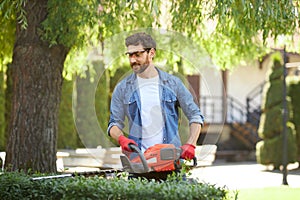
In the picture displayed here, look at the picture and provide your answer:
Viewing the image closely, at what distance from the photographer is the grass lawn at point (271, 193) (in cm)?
1159

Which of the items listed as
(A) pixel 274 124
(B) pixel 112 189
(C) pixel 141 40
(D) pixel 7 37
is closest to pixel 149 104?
(C) pixel 141 40

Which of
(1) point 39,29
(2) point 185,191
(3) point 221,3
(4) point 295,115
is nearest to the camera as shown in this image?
(2) point 185,191

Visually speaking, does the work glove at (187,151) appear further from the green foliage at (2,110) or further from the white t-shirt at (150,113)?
the green foliage at (2,110)

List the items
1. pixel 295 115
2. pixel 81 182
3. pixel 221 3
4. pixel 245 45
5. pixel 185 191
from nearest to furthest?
pixel 185 191 → pixel 81 182 → pixel 221 3 → pixel 245 45 → pixel 295 115

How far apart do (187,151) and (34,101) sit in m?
3.55

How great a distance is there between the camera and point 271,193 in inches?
488

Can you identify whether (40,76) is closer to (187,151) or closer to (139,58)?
(139,58)

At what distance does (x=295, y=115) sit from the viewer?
2028 cm

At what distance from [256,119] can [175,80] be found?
67.5 ft

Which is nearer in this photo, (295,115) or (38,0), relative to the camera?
(38,0)

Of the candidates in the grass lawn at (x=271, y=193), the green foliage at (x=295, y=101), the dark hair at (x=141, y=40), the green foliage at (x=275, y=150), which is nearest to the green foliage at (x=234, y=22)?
the dark hair at (x=141, y=40)

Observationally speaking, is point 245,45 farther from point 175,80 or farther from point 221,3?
point 175,80

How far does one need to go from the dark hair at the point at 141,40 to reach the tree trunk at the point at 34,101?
3.19 metres

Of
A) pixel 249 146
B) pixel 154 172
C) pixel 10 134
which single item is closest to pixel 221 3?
pixel 154 172
